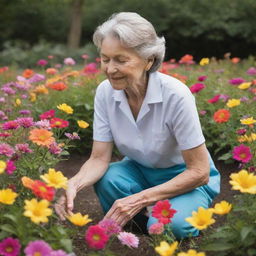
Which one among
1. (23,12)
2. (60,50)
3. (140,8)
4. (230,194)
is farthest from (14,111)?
(23,12)

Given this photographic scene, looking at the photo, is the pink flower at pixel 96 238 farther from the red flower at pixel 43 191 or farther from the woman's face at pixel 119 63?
the woman's face at pixel 119 63

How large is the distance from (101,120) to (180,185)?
0.58 m

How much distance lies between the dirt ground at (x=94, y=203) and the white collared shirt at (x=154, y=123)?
1.48ft

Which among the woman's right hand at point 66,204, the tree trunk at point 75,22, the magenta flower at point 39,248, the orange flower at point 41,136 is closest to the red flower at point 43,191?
the magenta flower at point 39,248

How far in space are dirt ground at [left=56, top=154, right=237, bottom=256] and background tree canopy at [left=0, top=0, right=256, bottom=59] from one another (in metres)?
7.49

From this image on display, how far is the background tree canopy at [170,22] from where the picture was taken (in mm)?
10961

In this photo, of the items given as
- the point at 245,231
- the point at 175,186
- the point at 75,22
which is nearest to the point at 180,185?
the point at 175,186

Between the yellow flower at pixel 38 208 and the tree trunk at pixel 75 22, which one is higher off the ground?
the yellow flower at pixel 38 208

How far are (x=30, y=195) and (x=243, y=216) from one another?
2.93ft

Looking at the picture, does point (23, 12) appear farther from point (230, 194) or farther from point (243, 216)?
point (243, 216)

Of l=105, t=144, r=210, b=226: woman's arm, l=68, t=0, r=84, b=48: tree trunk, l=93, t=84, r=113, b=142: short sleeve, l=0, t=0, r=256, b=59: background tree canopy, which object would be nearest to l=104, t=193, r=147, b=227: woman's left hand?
l=105, t=144, r=210, b=226: woman's arm

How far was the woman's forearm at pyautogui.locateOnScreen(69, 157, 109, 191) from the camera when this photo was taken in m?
2.66

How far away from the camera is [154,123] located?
2.68m

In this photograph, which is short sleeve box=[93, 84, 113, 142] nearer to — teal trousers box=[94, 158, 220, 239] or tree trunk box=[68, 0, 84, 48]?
teal trousers box=[94, 158, 220, 239]
